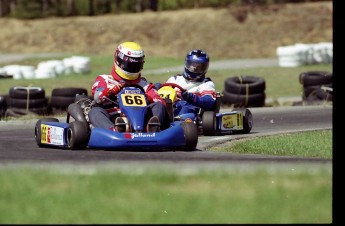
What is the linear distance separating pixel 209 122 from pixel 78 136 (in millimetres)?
2906

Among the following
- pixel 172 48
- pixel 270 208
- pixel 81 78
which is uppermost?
pixel 270 208

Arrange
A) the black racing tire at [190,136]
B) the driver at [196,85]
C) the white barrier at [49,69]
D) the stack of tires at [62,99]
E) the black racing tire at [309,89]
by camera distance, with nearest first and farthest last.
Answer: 1. the black racing tire at [190,136]
2. the driver at [196,85]
3. the stack of tires at [62,99]
4. the black racing tire at [309,89]
5. the white barrier at [49,69]

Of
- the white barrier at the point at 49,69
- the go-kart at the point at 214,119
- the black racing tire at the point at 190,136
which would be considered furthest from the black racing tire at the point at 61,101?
the white barrier at the point at 49,69

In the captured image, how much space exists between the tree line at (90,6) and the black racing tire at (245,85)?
109 feet

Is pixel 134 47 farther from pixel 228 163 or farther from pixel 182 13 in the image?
pixel 182 13

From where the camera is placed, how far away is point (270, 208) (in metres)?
6.60

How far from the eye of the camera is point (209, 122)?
1348 cm

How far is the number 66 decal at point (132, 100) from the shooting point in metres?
11.6

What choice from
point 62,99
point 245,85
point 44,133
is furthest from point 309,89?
point 44,133

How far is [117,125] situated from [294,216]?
201 inches

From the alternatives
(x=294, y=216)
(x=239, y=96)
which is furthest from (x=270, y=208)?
(x=239, y=96)

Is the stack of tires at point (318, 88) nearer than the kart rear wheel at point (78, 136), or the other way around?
the kart rear wheel at point (78, 136)

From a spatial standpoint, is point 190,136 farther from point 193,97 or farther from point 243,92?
point 243,92

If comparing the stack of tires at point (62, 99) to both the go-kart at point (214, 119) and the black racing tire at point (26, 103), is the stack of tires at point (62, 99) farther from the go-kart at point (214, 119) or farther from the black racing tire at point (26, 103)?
the go-kart at point (214, 119)
